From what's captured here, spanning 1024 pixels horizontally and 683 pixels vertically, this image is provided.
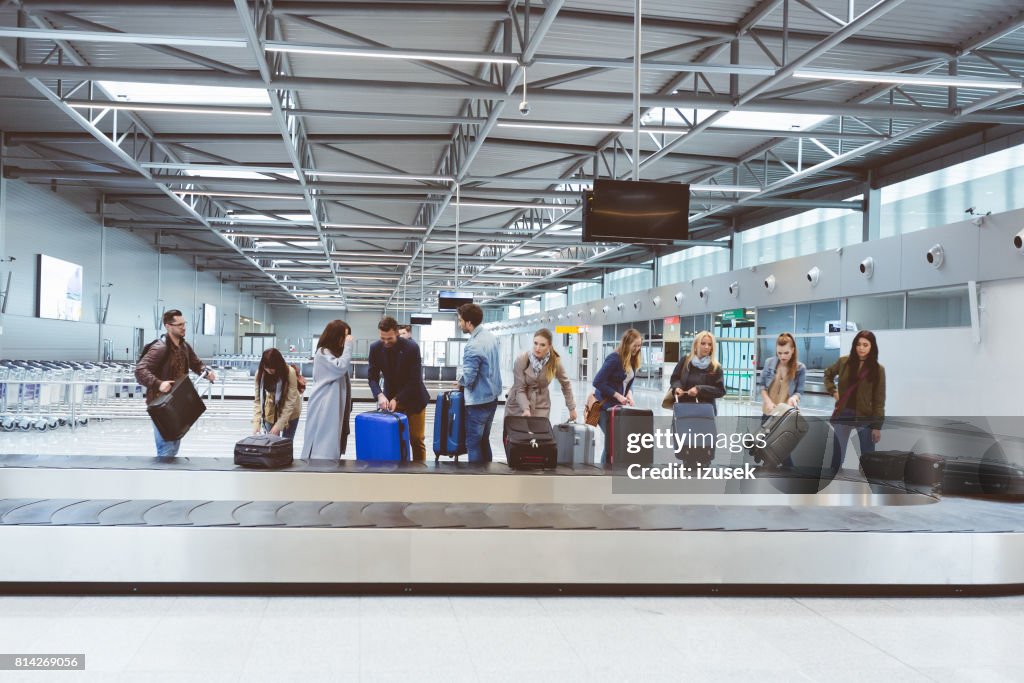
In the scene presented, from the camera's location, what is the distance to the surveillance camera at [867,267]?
15292 millimetres

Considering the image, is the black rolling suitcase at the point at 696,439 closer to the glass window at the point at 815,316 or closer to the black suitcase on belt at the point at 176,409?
the black suitcase on belt at the point at 176,409

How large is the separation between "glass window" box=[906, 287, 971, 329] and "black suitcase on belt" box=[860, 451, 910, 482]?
7.16 m

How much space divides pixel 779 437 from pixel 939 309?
9080 millimetres

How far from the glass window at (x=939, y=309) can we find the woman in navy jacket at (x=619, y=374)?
301 inches

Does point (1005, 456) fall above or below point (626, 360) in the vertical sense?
below

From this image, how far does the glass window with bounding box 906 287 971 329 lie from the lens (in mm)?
12633

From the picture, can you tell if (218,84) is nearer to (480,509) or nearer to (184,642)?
(480,509)

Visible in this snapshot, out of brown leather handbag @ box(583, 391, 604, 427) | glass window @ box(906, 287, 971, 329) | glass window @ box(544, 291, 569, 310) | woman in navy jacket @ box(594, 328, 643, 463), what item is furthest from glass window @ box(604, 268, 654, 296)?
woman in navy jacket @ box(594, 328, 643, 463)

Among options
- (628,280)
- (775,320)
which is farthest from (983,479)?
(628,280)

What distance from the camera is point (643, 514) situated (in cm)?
513

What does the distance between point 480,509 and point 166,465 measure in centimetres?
252

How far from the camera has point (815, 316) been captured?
710 inches

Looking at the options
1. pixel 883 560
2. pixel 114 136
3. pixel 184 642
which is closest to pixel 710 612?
pixel 883 560

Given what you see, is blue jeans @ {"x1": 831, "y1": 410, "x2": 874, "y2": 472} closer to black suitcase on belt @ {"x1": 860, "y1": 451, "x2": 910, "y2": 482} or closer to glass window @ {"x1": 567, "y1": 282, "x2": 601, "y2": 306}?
black suitcase on belt @ {"x1": 860, "y1": 451, "x2": 910, "y2": 482}
